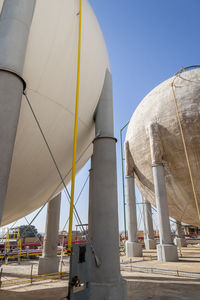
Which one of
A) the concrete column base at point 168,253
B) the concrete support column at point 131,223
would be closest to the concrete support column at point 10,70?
the concrete column base at point 168,253

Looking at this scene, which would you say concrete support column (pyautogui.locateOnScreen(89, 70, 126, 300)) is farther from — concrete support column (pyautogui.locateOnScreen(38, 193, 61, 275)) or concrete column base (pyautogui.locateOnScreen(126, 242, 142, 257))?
concrete column base (pyautogui.locateOnScreen(126, 242, 142, 257))

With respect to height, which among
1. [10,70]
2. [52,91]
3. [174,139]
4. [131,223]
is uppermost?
[174,139]

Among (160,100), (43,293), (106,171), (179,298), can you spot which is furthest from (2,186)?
(160,100)

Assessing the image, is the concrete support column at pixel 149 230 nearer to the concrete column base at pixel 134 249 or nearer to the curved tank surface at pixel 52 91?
the concrete column base at pixel 134 249

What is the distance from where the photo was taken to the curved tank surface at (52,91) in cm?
405

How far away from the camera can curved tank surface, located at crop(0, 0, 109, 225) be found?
405 centimetres

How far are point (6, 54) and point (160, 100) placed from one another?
14014 millimetres

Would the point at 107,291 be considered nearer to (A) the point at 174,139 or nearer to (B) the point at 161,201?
(B) the point at 161,201

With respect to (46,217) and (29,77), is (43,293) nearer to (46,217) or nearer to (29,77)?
(46,217)

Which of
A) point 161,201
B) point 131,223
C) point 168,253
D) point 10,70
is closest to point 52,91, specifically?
point 10,70

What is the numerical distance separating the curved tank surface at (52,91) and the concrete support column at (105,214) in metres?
0.54

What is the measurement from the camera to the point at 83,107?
211 inches

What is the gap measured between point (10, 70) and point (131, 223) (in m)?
15.2

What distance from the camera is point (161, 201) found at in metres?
13.3
